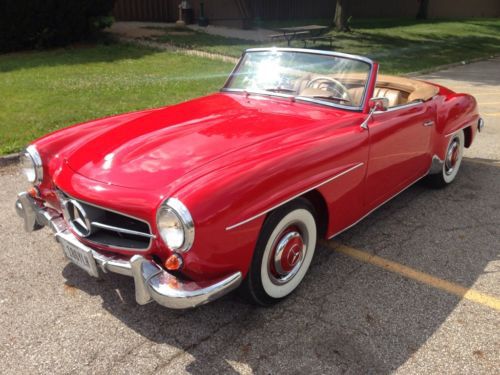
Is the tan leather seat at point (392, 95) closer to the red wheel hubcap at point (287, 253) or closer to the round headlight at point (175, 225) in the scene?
the red wheel hubcap at point (287, 253)

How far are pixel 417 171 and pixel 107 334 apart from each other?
112 inches

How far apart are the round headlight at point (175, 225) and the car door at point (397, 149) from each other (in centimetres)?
157

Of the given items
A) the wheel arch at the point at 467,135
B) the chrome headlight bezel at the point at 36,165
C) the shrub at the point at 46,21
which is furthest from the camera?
the shrub at the point at 46,21

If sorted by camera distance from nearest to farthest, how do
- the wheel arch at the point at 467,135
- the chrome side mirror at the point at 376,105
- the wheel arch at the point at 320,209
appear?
1. the wheel arch at the point at 320,209
2. the chrome side mirror at the point at 376,105
3. the wheel arch at the point at 467,135

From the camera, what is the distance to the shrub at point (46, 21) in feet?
37.9

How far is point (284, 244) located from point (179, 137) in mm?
957

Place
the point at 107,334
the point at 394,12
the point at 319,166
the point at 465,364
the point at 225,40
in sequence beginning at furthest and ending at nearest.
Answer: the point at 394,12, the point at 225,40, the point at 319,166, the point at 107,334, the point at 465,364

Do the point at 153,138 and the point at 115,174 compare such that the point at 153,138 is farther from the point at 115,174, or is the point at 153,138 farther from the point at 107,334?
the point at 107,334

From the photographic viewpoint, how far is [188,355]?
98.5 inches

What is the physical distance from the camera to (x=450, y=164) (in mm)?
4770

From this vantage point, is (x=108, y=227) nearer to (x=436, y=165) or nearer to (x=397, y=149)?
(x=397, y=149)

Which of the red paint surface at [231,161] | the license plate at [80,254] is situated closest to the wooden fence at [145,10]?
the red paint surface at [231,161]

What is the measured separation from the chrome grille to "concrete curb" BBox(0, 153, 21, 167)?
3007 millimetres

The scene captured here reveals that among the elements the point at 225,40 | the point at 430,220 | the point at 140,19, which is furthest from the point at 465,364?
the point at 140,19
